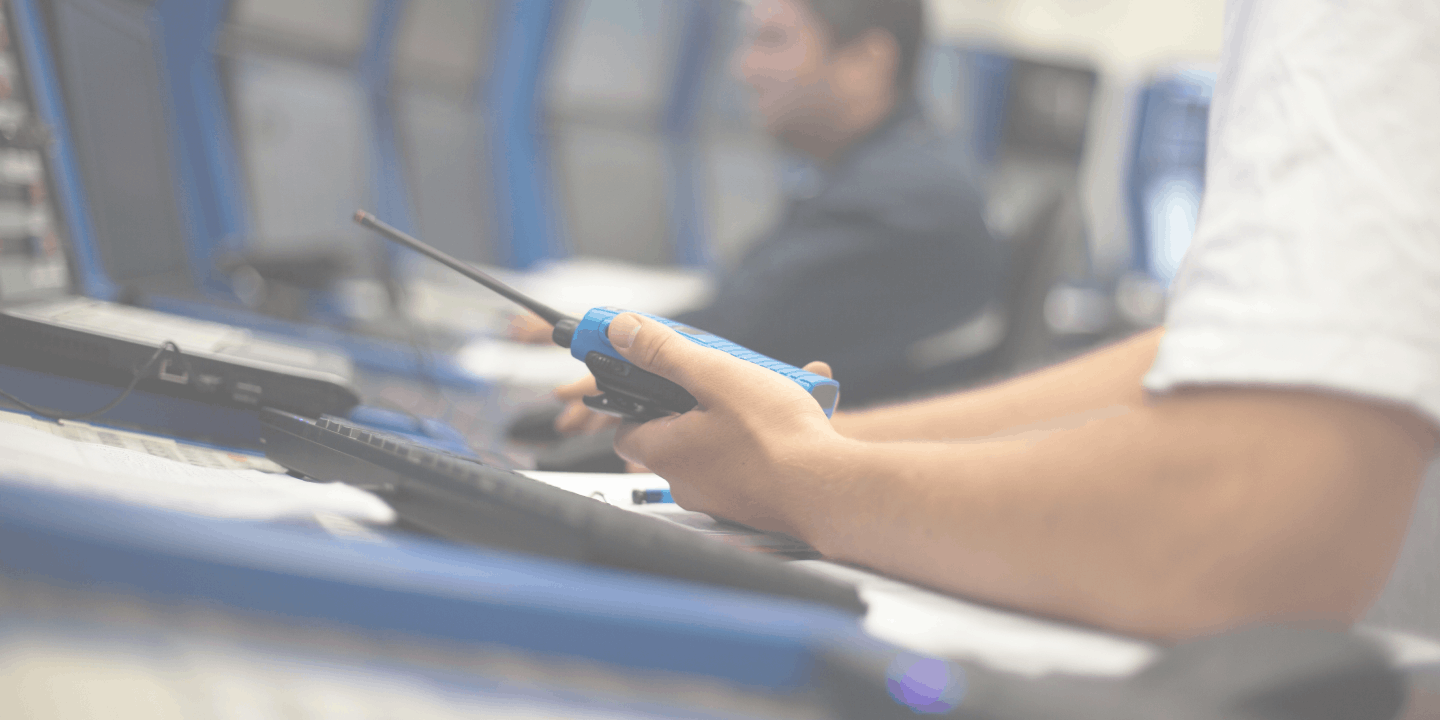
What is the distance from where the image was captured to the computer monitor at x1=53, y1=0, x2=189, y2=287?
98cm

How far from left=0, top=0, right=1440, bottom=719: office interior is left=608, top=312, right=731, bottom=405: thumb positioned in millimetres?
94

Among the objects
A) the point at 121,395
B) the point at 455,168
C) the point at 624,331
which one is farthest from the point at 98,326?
the point at 455,168

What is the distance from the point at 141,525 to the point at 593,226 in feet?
9.26

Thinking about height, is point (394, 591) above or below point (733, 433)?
below

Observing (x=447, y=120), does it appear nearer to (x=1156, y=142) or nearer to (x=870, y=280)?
Answer: (x=870, y=280)

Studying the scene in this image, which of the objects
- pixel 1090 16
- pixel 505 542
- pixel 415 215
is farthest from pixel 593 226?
pixel 1090 16

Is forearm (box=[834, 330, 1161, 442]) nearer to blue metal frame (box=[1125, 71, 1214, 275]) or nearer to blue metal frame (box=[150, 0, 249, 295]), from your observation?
blue metal frame (box=[150, 0, 249, 295])

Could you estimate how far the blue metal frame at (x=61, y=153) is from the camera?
88 cm

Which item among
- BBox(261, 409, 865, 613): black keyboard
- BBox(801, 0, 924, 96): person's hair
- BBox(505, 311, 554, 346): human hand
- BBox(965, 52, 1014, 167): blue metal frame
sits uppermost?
BBox(965, 52, 1014, 167): blue metal frame

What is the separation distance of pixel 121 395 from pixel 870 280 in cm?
118

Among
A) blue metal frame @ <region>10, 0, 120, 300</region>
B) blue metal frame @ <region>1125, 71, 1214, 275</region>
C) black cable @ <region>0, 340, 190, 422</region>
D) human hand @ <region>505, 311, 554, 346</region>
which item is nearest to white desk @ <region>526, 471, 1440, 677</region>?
black cable @ <region>0, 340, 190, 422</region>

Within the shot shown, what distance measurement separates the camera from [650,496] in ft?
1.98

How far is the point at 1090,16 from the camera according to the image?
601cm

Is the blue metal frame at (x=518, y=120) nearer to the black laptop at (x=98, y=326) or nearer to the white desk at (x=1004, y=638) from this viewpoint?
the black laptop at (x=98, y=326)
